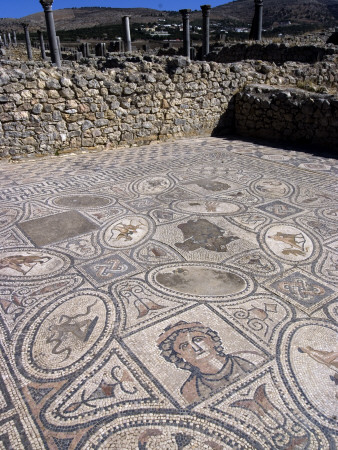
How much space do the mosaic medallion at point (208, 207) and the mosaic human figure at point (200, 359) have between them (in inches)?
70.3

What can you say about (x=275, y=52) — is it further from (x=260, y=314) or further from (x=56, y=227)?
(x=260, y=314)

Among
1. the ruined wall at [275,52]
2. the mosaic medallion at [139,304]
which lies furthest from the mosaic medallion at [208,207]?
the ruined wall at [275,52]

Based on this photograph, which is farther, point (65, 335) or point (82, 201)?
point (82, 201)

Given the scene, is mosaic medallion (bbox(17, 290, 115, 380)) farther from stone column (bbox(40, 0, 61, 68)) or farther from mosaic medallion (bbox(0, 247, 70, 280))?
stone column (bbox(40, 0, 61, 68))

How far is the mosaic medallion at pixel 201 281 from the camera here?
2.41 metres

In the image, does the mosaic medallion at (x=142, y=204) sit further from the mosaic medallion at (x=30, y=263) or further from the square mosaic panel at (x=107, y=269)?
the mosaic medallion at (x=30, y=263)

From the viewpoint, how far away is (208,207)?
12.6 feet

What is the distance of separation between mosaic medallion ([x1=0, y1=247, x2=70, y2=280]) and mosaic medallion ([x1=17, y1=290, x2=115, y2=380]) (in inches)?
16.3

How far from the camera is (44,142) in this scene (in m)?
5.73

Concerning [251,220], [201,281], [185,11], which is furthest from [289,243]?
[185,11]

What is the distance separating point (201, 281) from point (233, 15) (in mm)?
73939

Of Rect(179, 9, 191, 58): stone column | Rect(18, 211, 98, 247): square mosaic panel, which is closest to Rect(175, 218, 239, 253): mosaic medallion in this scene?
Rect(18, 211, 98, 247): square mosaic panel

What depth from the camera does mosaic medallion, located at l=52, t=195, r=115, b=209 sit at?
12.8 ft

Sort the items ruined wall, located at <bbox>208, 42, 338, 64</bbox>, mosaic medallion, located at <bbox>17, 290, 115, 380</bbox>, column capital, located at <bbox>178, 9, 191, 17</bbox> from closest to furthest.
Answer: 1. mosaic medallion, located at <bbox>17, 290, 115, 380</bbox>
2. column capital, located at <bbox>178, 9, 191, 17</bbox>
3. ruined wall, located at <bbox>208, 42, 338, 64</bbox>
